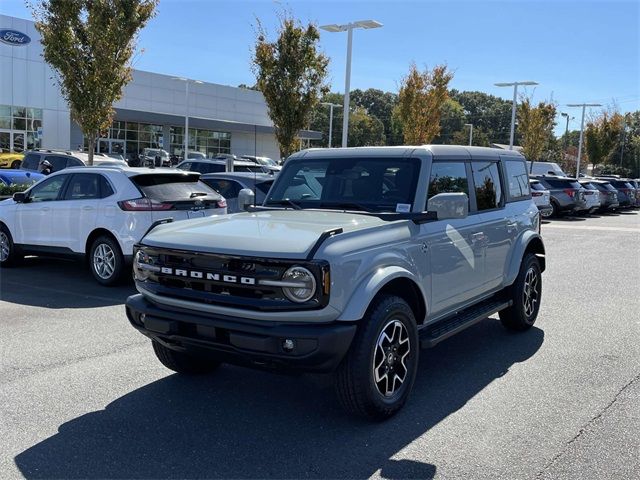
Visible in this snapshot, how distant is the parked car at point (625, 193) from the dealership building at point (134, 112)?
1522cm

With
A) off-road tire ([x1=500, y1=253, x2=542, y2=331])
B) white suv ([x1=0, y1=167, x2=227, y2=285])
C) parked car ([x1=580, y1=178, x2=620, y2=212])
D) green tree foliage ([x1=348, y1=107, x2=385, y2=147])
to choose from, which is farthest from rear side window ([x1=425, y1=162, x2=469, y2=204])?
green tree foliage ([x1=348, y1=107, x2=385, y2=147])

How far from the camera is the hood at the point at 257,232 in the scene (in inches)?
152

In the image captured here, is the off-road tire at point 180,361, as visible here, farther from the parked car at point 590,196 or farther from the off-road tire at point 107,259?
the parked car at point 590,196

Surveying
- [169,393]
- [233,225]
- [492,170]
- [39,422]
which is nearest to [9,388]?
[39,422]

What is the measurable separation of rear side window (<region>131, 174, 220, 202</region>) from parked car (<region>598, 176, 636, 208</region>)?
26.1 metres

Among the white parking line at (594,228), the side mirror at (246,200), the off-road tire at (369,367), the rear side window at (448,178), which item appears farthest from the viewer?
the white parking line at (594,228)

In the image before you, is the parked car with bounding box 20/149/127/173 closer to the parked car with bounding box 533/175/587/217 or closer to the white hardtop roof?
the white hardtop roof

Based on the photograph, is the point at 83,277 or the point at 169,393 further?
the point at 83,277

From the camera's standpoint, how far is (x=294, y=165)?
18.9 feet

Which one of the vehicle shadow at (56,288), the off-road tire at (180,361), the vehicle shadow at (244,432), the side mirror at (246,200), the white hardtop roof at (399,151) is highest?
the white hardtop roof at (399,151)

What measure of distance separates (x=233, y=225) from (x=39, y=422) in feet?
6.05

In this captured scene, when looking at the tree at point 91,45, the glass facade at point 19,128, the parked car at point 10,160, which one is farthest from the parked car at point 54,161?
the glass facade at point 19,128

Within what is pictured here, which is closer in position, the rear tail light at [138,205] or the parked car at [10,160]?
the rear tail light at [138,205]

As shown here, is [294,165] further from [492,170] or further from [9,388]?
[9,388]
